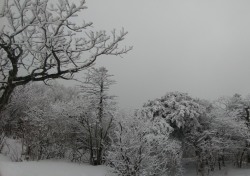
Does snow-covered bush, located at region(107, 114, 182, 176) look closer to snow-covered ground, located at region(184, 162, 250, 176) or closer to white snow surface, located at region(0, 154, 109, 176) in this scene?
white snow surface, located at region(0, 154, 109, 176)

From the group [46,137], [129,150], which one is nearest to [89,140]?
[46,137]

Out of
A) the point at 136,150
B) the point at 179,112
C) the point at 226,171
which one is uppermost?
the point at 179,112

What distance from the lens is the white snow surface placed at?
14.5 metres

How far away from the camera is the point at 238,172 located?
24750mm

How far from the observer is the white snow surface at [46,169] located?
47.6 ft

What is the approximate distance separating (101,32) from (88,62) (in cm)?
89

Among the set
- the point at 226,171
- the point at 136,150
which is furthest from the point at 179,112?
the point at 136,150

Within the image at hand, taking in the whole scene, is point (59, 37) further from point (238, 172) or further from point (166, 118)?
point (238, 172)

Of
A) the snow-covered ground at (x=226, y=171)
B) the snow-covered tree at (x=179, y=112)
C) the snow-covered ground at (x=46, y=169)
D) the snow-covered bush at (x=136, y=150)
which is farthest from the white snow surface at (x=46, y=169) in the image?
the snow-covered ground at (x=226, y=171)

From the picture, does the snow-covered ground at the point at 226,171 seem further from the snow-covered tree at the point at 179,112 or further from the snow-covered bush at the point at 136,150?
the snow-covered bush at the point at 136,150

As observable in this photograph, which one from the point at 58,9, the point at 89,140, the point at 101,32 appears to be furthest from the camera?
the point at 89,140

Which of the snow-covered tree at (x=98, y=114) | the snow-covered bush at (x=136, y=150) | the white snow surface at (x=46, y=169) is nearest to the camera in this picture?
the white snow surface at (x=46, y=169)

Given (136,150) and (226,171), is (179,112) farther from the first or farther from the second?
(136,150)

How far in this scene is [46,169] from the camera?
1599 cm
